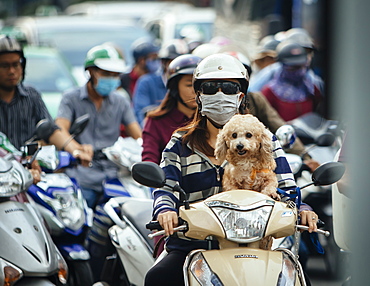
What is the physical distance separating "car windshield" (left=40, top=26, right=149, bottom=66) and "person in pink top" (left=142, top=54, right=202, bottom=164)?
349 inches

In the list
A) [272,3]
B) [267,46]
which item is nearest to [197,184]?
[267,46]

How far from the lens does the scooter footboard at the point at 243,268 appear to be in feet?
10.9

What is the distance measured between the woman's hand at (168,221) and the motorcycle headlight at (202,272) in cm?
19

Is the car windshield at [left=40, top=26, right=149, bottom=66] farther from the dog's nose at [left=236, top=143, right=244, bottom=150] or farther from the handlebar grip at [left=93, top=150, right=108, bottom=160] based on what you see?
the dog's nose at [left=236, top=143, right=244, bottom=150]

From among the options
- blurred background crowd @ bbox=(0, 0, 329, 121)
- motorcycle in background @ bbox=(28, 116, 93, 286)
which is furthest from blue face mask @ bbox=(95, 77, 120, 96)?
motorcycle in background @ bbox=(28, 116, 93, 286)

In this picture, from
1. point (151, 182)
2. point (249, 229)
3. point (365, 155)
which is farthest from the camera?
point (151, 182)

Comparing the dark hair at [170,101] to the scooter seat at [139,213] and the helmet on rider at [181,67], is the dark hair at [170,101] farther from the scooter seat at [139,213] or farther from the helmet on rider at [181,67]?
the scooter seat at [139,213]

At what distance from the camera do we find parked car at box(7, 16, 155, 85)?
1484cm

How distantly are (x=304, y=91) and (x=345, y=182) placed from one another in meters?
4.33

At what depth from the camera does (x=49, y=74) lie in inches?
447

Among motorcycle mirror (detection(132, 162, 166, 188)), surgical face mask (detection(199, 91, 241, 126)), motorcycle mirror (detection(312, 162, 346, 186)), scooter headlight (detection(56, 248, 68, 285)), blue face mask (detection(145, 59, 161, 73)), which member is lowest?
blue face mask (detection(145, 59, 161, 73))

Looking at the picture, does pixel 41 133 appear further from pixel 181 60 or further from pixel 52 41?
pixel 52 41

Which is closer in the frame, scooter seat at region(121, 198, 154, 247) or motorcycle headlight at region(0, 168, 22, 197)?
motorcycle headlight at region(0, 168, 22, 197)

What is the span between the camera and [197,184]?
4121mm
